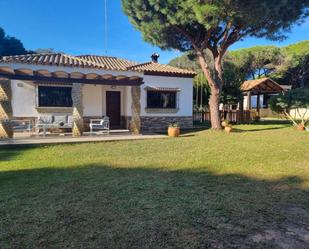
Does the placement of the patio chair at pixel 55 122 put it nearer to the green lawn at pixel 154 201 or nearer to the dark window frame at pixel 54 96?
the dark window frame at pixel 54 96

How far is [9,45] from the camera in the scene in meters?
38.0

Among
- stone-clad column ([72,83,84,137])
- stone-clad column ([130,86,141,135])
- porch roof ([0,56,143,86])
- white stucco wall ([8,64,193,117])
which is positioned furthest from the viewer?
white stucco wall ([8,64,193,117])

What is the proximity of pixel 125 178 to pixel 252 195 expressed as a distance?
2818mm

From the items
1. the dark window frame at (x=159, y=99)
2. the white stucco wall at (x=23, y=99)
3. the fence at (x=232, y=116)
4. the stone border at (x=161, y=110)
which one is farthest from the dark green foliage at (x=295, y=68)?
the white stucco wall at (x=23, y=99)

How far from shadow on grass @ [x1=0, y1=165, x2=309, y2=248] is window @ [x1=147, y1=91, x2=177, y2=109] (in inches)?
465

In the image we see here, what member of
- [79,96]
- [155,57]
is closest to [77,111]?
[79,96]

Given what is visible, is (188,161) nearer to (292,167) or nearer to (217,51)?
(292,167)

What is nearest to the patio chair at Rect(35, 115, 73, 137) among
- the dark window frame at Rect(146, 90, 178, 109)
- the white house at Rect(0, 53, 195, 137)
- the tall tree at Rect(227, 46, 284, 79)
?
the white house at Rect(0, 53, 195, 137)

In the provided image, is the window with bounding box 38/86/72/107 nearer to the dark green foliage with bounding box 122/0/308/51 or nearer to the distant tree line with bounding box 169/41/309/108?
the dark green foliage with bounding box 122/0/308/51

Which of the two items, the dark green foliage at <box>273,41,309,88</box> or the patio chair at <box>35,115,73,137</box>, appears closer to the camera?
the patio chair at <box>35,115,73,137</box>

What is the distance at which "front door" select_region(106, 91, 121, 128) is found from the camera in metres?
17.9

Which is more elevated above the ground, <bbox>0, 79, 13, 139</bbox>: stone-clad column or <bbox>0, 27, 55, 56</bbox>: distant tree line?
<bbox>0, 27, 55, 56</bbox>: distant tree line

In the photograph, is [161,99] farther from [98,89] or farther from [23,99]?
[23,99]

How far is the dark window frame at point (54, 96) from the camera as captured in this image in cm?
1591
